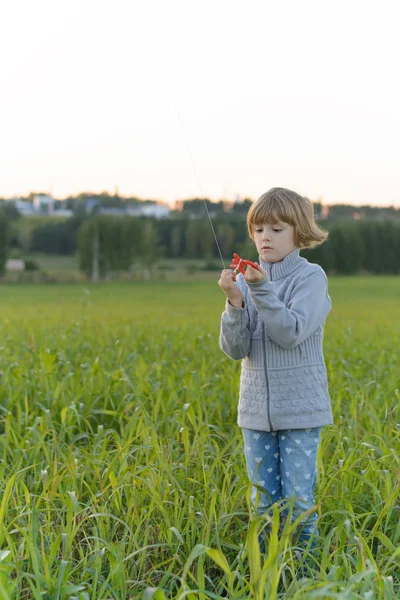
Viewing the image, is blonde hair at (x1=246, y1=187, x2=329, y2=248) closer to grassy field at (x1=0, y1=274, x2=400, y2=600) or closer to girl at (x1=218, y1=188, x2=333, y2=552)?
girl at (x1=218, y1=188, x2=333, y2=552)

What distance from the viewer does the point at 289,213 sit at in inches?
107

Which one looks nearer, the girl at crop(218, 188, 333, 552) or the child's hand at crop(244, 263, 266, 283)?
the child's hand at crop(244, 263, 266, 283)

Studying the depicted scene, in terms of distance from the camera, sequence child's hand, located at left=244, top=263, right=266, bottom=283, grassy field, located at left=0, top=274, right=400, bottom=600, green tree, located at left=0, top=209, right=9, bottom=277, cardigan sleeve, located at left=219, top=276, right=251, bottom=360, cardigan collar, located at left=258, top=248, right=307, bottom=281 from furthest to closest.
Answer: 1. green tree, located at left=0, top=209, right=9, bottom=277
2. cardigan collar, located at left=258, top=248, right=307, bottom=281
3. cardigan sleeve, located at left=219, top=276, right=251, bottom=360
4. child's hand, located at left=244, top=263, right=266, bottom=283
5. grassy field, located at left=0, top=274, right=400, bottom=600

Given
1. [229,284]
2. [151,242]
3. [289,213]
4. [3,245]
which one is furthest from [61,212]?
[229,284]

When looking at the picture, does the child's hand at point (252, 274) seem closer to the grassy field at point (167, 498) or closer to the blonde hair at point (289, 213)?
the blonde hair at point (289, 213)

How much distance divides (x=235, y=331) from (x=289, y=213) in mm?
494

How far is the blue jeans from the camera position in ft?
9.09

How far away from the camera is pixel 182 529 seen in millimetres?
2789

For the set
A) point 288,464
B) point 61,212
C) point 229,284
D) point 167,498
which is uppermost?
point 61,212

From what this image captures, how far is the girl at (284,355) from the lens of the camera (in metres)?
2.72

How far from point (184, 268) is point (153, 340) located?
49472 mm

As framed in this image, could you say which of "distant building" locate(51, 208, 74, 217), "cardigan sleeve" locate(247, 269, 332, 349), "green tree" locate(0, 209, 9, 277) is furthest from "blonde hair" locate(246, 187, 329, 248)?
"distant building" locate(51, 208, 74, 217)

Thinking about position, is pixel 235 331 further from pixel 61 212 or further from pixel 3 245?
pixel 61 212

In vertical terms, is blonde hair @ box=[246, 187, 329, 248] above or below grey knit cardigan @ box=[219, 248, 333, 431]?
above
